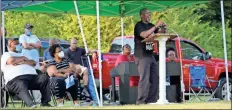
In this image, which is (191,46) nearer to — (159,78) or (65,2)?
(65,2)

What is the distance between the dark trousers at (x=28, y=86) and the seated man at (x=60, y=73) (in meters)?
0.98

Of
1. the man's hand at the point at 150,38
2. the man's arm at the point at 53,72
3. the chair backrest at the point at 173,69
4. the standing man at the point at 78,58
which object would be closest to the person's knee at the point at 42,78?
the man's arm at the point at 53,72

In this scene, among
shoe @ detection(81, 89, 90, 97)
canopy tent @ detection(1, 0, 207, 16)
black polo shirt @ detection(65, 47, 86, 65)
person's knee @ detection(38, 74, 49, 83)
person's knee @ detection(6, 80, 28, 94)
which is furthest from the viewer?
canopy tent @ detection(1, 0, 207, 16)

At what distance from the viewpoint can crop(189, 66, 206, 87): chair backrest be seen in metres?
17.2

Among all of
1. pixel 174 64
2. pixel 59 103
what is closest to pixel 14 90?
pixel 59 103

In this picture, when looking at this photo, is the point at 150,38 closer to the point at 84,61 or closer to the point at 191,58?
the point at 84,61

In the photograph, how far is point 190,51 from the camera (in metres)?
18.3

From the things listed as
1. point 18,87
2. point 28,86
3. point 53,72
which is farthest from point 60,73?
point 18,87

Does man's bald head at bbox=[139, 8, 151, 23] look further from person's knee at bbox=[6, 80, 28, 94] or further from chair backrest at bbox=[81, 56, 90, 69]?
chair backrest at bbox=[81, 56, 90, 69]

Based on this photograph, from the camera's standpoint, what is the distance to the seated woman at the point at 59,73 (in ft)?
45.4

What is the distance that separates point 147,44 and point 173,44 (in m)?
5.61

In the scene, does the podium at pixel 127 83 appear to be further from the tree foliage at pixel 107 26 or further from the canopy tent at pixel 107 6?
the tree foliage at pixel 107 26

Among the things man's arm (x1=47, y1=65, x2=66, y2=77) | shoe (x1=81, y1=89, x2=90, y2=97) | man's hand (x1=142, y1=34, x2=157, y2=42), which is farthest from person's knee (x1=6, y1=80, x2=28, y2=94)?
shoe (x1=81, y1=89, x2=90, y2=97)

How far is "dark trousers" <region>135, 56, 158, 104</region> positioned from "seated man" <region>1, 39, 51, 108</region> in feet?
5.51
